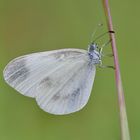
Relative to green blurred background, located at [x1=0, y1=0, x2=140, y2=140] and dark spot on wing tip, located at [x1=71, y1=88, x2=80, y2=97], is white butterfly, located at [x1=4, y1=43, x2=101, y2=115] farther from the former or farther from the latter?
green blurred background, located at [x1=0, y1=0, x2=140, y2=140]

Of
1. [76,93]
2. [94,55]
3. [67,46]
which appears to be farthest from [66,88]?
[67,46]

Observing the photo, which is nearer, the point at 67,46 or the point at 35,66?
the point at 35,66

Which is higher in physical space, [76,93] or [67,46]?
[67,46]

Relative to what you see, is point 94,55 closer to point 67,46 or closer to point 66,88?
point 66,88

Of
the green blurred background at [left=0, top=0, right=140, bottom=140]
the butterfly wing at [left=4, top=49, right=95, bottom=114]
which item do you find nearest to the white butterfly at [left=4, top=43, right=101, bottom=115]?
the butterfly wing at [left=4, top=49, right=95, bottom=114]

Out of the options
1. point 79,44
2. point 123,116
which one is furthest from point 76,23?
point 123,116

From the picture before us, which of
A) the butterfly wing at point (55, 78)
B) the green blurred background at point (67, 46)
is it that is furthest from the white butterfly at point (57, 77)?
the green blurred background at point (67, 46)

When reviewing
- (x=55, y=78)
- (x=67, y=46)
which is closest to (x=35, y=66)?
(x=55, y=78)

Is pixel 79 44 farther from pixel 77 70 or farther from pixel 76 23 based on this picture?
pixel 77 70
